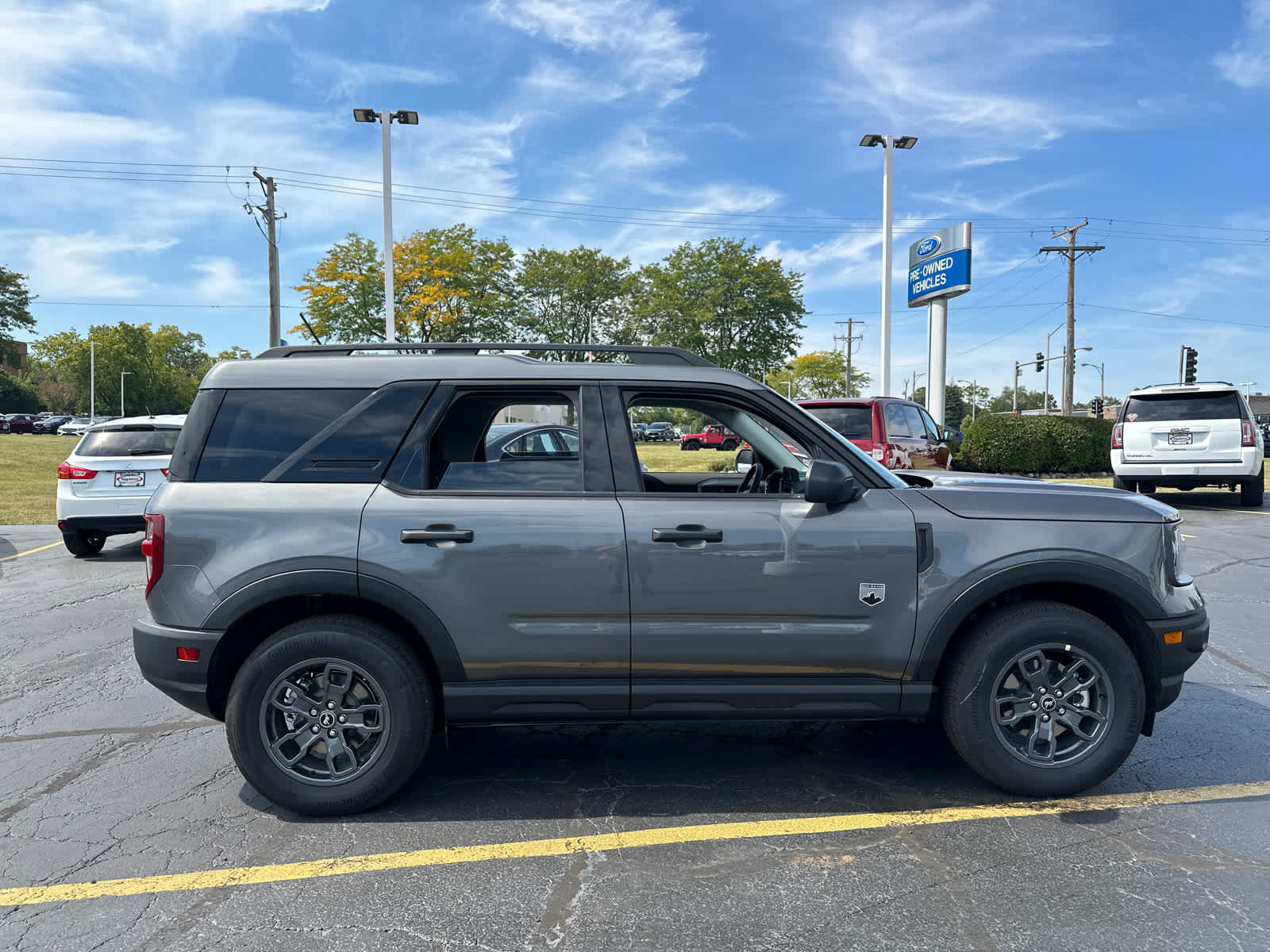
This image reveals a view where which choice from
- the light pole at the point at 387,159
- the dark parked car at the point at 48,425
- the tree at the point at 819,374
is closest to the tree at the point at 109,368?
the dark parked car at the point at 48,425

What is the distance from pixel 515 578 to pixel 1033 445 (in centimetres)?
2193

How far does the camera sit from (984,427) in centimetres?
2280

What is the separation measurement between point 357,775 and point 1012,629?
2719 millimetres

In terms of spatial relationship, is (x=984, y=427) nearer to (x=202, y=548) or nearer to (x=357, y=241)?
(x=202, y=548)

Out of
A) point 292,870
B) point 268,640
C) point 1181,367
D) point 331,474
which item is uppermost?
point 1181,367

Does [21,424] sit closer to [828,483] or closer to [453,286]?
[453,286]

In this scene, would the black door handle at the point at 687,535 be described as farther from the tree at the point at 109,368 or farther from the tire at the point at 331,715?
the tree at the point at 109,368

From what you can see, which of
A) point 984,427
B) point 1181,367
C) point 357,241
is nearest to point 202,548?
point 984,427

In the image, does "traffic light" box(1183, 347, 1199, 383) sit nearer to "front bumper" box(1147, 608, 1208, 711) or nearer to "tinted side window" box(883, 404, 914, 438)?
"tinted side window" box(883, 404, 914, 438)

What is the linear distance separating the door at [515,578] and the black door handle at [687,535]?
152 millimetres

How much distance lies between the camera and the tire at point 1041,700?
11.5 ft

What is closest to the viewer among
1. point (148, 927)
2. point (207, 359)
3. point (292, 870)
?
point (148, 927)

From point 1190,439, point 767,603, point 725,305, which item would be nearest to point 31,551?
point 767,603

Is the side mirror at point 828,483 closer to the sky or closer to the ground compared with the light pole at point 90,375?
closer to the ground
